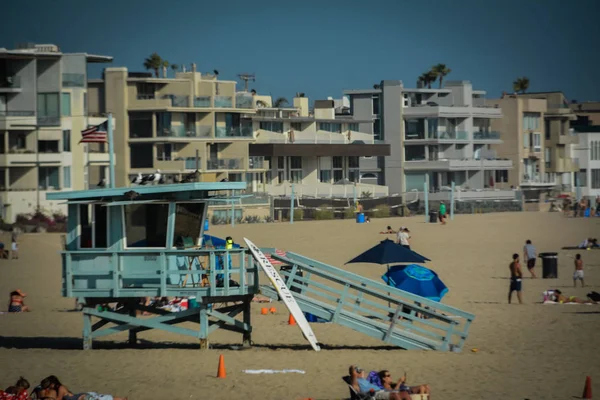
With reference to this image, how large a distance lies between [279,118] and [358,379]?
2854 inches

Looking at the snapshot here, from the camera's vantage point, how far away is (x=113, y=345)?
23.3m

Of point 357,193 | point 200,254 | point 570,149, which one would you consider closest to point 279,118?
point 357,193

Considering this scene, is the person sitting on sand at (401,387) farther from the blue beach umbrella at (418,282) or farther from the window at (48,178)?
the window at (48,178)

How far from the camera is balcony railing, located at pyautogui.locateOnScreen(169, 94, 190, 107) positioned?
78062 millimetres

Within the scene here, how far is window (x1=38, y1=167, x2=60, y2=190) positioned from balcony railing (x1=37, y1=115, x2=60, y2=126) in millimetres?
2886

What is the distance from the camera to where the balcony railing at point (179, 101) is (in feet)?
256

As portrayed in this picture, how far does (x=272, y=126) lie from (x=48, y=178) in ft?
82.0

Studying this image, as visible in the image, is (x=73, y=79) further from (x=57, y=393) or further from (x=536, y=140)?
(x=57, y=393)

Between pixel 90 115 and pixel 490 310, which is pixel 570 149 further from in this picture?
pixel 490 310

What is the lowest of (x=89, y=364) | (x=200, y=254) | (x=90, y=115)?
(x=89, y=364)

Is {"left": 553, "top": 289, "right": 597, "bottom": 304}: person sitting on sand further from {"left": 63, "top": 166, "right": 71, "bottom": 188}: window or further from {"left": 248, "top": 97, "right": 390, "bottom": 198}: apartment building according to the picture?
{"left": 248, "top": 97, "right": 390, "bottom": 198}: apartment building

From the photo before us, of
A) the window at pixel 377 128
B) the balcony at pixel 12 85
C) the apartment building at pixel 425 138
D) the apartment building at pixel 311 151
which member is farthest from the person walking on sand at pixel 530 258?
the window at pixel 377 128

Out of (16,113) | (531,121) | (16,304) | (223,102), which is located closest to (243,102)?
(223,102)

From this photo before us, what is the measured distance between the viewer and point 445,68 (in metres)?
112
